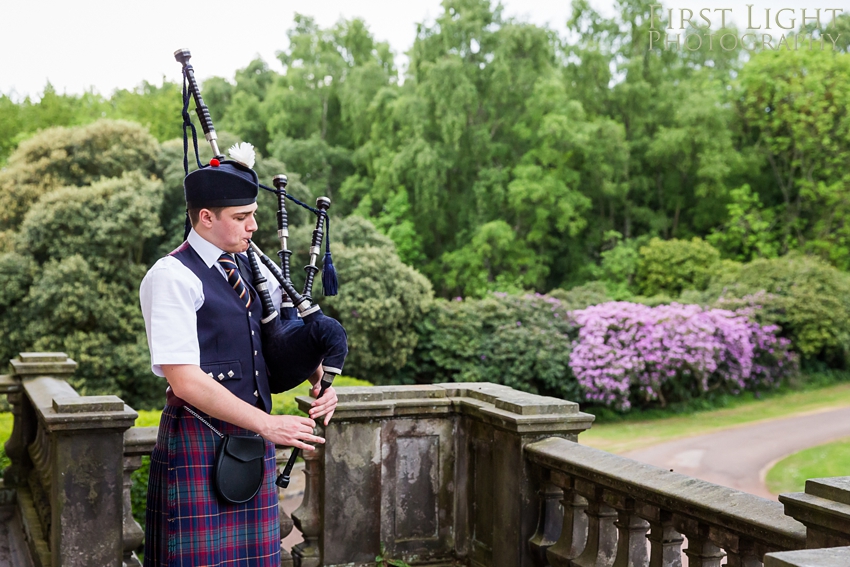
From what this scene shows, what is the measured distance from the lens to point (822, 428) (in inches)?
457

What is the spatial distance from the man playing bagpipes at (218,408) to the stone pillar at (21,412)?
3126mm

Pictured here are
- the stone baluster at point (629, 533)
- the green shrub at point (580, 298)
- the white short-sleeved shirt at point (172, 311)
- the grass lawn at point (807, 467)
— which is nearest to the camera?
the white short-sleeved shirt at point (172, 311)

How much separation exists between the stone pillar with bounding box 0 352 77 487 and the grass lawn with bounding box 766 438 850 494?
689cm

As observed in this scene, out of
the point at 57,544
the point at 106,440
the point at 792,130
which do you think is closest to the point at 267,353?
the point at 106,440

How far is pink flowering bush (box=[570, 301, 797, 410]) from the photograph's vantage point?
12922 millimetres

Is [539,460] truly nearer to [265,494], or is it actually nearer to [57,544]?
[265,494]

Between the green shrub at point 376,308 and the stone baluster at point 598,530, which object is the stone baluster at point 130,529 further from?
the green shrub at point 376,308

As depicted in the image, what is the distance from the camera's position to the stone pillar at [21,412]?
494cm

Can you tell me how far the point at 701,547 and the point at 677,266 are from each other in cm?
1774

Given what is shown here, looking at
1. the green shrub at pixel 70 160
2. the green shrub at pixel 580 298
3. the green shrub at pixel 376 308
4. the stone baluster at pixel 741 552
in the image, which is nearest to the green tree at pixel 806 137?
the green shrub at pixel 580 298

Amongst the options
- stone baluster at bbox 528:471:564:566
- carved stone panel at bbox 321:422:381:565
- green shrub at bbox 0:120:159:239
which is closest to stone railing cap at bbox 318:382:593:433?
carved stone panel at bbox 321:422:381:565

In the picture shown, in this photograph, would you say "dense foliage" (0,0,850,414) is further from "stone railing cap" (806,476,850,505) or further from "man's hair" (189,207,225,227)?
"stone railing cap" (806,476,850,505)

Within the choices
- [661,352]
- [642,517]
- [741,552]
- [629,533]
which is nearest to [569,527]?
[629,533]

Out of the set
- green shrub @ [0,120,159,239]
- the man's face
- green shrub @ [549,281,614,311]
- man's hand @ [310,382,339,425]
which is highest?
green shrub @ [0,120,159,239]
